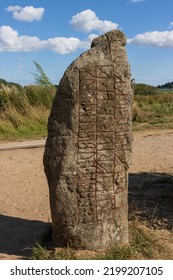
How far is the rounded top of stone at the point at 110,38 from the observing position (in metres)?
4.64

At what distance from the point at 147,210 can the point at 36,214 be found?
1546 mm

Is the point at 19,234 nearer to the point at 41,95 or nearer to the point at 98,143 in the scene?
the point at 98,143

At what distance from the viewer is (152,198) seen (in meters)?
6.61

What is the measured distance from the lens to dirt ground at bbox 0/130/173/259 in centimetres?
562

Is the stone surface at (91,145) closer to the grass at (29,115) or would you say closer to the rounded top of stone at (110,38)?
the rounded top of stone at (110,38)

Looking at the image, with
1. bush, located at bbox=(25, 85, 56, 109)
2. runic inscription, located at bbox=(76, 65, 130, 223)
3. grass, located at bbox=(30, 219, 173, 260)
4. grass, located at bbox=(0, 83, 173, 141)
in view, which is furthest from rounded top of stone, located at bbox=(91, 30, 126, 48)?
bush, located at bbox=(25, 85, 56, 109)

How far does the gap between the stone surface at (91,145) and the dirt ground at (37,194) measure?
773mm

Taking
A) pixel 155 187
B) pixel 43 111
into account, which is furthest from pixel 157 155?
pixel 43 111

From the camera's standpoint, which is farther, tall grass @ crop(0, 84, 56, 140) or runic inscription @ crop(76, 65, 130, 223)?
tall grass @ crop(0, 84, 56, 140)

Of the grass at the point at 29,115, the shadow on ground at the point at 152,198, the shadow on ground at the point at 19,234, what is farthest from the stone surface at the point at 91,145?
the grass at the point at 29,115

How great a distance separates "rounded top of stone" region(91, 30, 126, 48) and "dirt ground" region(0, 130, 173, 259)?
2160mm

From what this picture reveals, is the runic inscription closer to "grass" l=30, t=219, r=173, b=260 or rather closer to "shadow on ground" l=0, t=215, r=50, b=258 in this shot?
"grass" l=30, t=219, r=173, b=260

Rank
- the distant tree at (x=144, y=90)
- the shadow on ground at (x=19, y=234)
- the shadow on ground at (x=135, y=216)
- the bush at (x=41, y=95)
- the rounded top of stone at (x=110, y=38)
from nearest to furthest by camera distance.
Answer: the rounded top of stone at (x=110, y=38) < the shadow on ground at (x=19, y=234) < the shadow on ground at (x=135, y=216) < the bush at (x=41, y=95) < the distant tree at (x=144, y=90)

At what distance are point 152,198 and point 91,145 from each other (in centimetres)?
232
